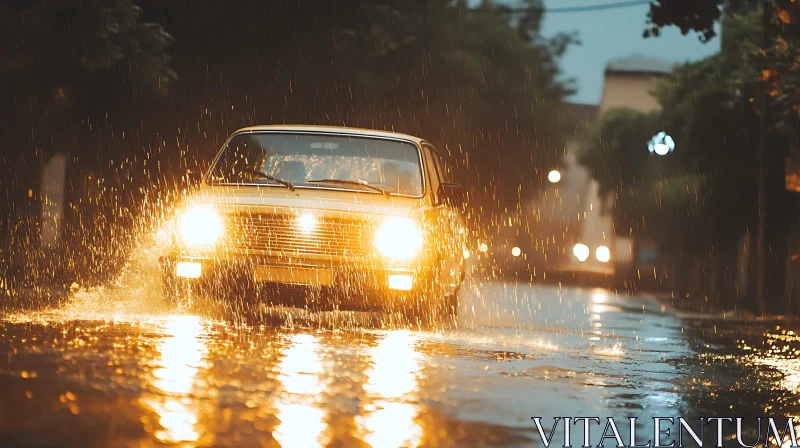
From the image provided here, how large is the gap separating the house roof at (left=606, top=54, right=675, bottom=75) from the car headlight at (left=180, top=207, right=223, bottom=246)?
7931 centimetres

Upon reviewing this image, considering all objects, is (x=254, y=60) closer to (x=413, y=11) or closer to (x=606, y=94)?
(x=413, y=11)

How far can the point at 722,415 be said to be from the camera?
22.1 ft

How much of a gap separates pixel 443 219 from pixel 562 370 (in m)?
3.70

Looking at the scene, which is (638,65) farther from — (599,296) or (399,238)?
(399,238)

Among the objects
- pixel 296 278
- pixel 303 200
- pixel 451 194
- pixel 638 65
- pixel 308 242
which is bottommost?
pixel 296 278

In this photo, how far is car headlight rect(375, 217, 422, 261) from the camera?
1066 centimetres

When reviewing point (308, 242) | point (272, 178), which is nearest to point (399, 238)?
point (308, 242)

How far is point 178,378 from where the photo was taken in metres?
6.86

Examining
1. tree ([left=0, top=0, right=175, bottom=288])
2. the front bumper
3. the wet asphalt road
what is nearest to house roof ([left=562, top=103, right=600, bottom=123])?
tree ([left=0, top=0, right=175, bottom=288])

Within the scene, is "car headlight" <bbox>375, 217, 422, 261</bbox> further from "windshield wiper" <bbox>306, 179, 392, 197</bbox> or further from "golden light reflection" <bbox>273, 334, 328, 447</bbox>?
"golden light reflection" <bbox>273, 334, 328, 447</bbox>

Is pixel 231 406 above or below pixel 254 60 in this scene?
below

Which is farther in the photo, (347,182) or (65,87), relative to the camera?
(65,87)

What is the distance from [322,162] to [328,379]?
15.4ft

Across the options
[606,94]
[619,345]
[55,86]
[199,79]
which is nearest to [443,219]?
[619,345]
